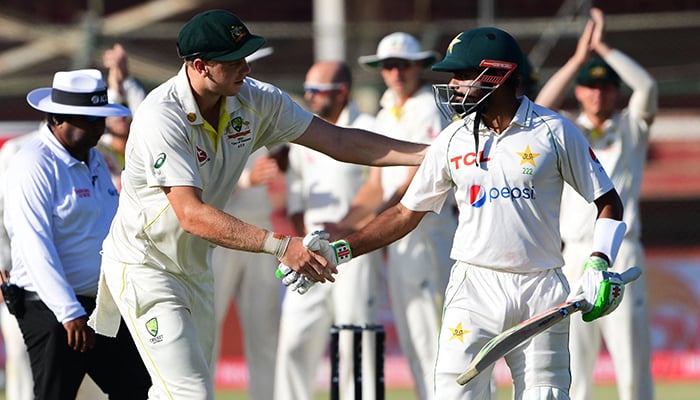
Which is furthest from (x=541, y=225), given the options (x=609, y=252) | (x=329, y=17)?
(x=329, y=17)

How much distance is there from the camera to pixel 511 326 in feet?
17.3

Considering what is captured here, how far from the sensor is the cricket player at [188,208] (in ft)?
17.3

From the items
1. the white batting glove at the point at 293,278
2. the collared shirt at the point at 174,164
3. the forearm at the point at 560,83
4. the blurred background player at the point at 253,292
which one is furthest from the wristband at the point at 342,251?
the blurred background player at the point at 253,292

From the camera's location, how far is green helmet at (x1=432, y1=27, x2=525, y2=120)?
5.31 m

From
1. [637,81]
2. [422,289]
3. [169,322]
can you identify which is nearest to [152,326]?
[169,322]

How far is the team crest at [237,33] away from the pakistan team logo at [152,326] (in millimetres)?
1186

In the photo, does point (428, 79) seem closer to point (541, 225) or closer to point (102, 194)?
point (102, 194)

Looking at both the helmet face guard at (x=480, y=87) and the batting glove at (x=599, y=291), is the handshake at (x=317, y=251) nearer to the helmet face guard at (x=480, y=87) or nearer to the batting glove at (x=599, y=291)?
the helmet face guard at (x=480, y=87)

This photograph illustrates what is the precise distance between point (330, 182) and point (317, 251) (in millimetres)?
3125

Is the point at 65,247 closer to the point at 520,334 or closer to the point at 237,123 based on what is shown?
the point at 237,123

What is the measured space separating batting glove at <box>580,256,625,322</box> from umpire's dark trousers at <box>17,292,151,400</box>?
7.40 ft

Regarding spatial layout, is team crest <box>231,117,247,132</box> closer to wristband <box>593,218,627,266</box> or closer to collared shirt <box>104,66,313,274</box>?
collared shirt <box>104,66,313,274</box>

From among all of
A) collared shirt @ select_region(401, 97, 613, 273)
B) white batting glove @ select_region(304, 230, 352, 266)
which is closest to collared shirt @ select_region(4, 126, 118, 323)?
white batting glove @ select_region(304, 230, 352, 266)

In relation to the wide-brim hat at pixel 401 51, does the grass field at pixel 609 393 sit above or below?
below
